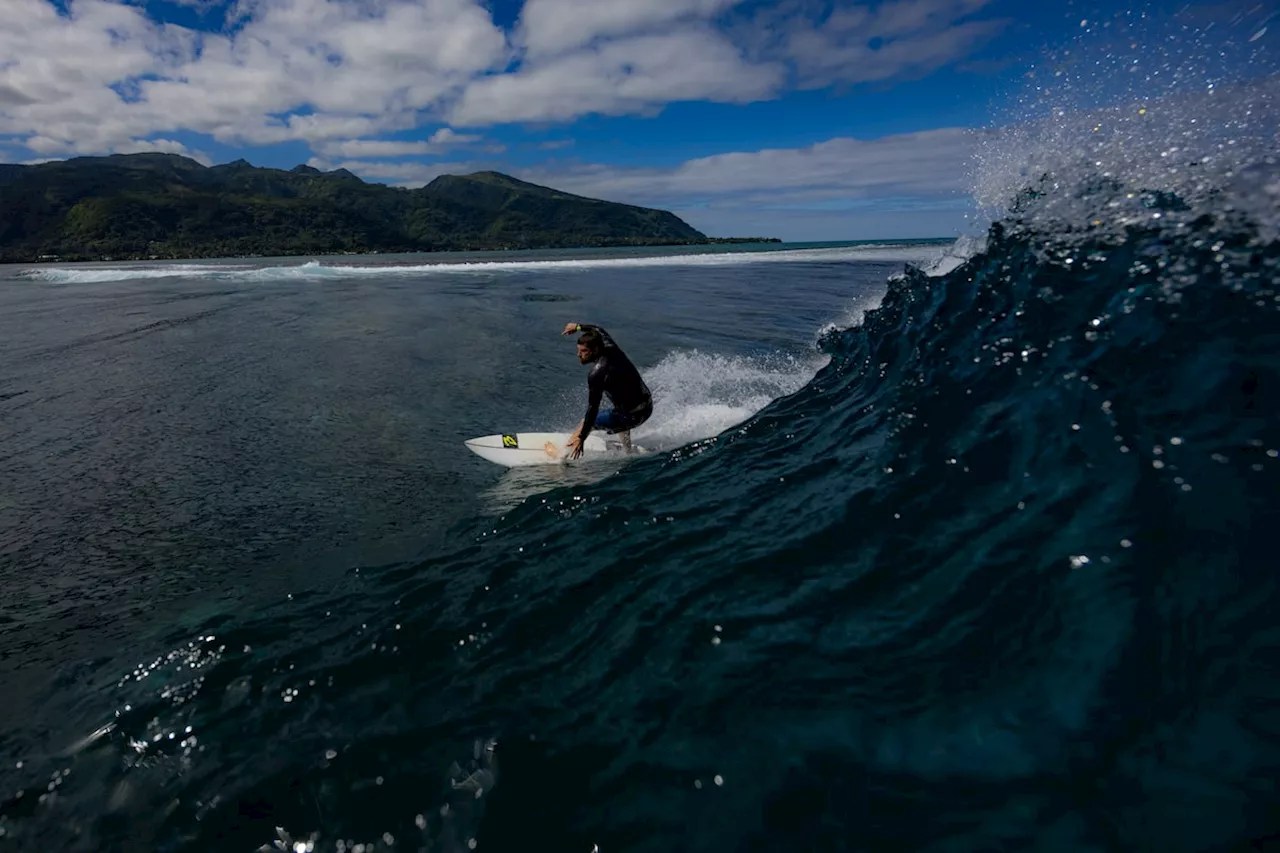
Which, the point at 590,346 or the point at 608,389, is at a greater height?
the point at 590,346

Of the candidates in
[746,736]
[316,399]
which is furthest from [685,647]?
[316,399]

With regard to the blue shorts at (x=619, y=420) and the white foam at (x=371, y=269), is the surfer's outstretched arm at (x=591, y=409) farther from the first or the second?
the white foam at (x=371, y=269)

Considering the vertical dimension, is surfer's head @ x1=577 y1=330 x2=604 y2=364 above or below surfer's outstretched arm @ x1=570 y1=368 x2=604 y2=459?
above

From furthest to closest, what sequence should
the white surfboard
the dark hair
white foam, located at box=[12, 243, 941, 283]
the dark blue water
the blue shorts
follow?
white foam, located at box=[12, 243, 941, 283]
the white surfboard
the blue shorts
the dark hair
the dark blue water

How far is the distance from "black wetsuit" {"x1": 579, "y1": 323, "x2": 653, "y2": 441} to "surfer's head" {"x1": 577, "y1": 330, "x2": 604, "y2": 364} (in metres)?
0.07

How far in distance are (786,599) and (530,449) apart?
750 centimetres

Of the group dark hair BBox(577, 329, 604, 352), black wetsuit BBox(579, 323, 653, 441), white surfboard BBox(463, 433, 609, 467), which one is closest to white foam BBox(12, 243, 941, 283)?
black wetsuit BBox(579, 323, 653, 441)

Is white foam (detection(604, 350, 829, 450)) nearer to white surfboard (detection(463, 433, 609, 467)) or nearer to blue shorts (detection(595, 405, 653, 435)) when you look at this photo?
blue shorts (detection(595, 405, 653, 435))

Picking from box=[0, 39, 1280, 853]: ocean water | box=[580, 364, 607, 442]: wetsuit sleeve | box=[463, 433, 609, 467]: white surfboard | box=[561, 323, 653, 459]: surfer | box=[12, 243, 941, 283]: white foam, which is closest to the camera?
box=[0, 39, 1280, 853]: ocean water

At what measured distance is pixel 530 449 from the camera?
12.3 meters

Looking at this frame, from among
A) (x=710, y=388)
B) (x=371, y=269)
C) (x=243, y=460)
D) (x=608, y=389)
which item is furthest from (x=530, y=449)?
(x=371, y=269)

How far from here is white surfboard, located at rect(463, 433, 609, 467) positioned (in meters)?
12.2

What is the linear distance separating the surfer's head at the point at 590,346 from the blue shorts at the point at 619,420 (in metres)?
1.26

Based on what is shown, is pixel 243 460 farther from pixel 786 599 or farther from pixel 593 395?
pixel 786 599
